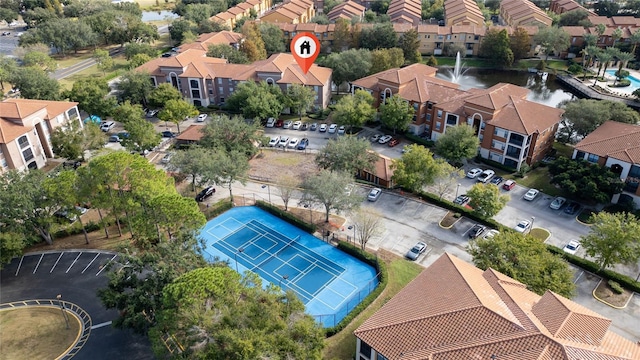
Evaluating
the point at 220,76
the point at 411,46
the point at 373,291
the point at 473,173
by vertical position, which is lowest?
the point at 373,291

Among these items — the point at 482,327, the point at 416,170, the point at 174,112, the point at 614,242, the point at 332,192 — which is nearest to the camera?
the point at 482,327

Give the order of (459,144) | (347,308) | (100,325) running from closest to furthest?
(100,325)
(347,308)
(459,144)

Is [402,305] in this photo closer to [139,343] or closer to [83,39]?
[139,343]

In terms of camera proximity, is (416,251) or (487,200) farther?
(487,200)

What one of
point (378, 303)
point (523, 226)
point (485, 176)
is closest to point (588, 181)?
point (523, 226)

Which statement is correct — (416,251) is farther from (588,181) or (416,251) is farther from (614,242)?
(588,181)

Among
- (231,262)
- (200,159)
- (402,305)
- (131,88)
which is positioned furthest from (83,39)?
(402,305)

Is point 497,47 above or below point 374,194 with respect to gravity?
above

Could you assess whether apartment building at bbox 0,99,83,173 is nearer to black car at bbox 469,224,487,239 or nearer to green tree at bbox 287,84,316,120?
green tree at bbox 287,84,316,120
